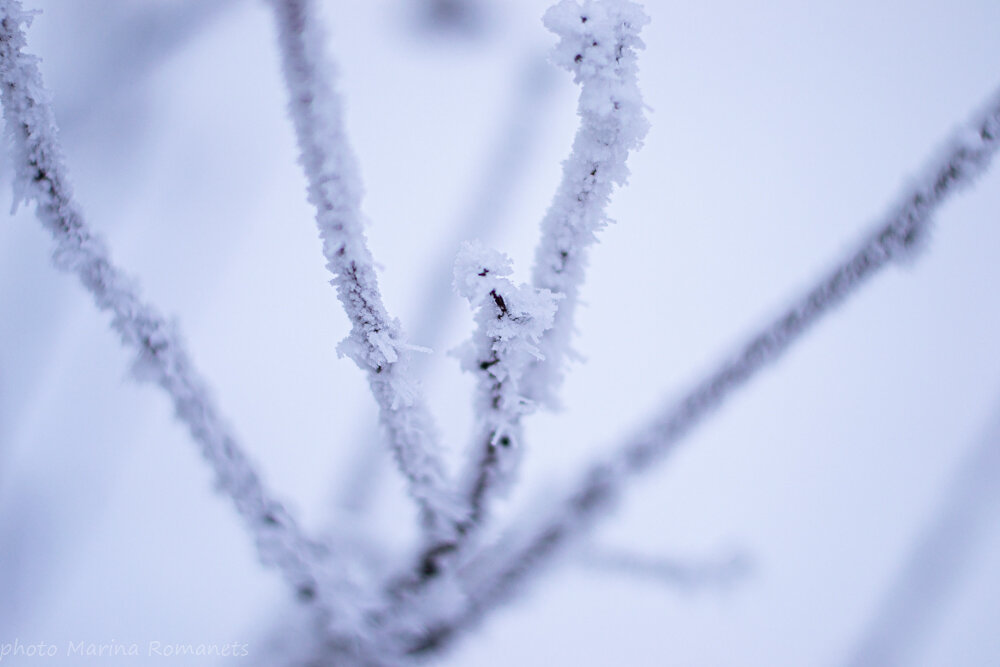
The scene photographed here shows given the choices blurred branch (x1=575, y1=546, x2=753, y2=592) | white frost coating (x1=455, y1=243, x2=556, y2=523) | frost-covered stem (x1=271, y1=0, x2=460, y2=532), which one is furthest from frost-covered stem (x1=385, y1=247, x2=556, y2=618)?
blurred branch (x1=575, y1=546, x2=753, y2=592)

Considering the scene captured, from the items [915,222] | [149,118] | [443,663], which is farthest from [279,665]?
[149,118]

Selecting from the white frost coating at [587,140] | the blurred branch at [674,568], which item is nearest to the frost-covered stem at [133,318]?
the white frost coating at [587,140]

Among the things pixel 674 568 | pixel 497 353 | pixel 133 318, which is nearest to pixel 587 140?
pixel 497 353

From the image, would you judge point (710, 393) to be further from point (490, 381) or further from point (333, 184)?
point (333, 184)

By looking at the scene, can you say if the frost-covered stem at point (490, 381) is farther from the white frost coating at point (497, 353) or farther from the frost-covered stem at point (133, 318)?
the frost-covered stem at point (133, 318)

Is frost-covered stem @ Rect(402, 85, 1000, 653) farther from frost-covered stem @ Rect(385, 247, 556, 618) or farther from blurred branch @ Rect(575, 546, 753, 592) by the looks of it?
blurred branch @ Rect(575, 546, 753, 592)

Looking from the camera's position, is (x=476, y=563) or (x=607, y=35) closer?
(x=607, y=35)

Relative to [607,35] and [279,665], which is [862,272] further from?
[279,665]
